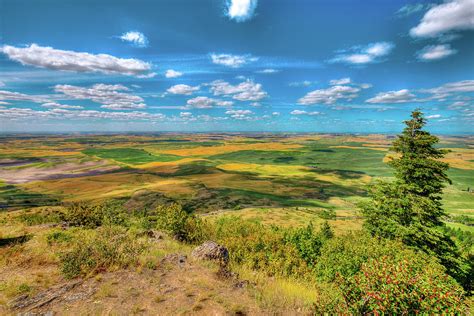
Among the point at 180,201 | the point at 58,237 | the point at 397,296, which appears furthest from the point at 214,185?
the point at 397,296

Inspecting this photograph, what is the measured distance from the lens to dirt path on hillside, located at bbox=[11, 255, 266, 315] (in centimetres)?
809

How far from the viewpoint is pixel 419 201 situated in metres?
21.8

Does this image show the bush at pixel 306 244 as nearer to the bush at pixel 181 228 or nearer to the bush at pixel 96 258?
the bush at pixel 181 228

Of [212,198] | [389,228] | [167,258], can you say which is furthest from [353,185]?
[167,258]

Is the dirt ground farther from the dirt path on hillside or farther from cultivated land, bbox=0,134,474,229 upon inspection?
the dirt path on hillside

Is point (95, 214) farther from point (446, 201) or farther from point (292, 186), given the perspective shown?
point (446, 201)

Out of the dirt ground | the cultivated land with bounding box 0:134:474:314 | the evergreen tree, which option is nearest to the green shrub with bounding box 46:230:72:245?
the cultivated land with bounding box 0:134:474:314

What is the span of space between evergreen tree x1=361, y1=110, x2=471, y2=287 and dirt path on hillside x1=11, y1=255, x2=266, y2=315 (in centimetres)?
1951

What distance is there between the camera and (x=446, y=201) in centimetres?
9869

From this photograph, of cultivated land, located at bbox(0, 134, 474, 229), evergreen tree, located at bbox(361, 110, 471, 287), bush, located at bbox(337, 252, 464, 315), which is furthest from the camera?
cultivated land, located at bbox(0, 134, 474, 229)

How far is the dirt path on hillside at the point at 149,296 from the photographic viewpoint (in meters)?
8.09

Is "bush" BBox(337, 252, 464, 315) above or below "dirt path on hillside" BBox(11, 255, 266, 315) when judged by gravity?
above

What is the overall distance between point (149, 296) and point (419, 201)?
2388 centimetres

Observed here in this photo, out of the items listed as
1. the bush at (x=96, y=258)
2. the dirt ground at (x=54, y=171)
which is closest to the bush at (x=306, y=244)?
the bush at (x=96, y=258)
